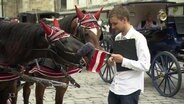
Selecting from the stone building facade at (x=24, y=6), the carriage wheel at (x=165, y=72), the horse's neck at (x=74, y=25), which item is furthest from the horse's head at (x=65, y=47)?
the stone building facade at (x=24, y=6)

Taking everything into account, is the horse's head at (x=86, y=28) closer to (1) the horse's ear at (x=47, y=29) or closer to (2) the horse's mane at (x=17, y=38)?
(2) the horse's mane at (x=17, y=38)

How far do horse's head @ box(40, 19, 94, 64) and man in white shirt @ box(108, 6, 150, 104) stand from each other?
371mm

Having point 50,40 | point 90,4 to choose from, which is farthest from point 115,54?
point 90,4

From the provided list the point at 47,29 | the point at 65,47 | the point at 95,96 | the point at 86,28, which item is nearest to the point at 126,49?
the point at 65,47

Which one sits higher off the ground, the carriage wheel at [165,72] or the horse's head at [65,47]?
the horse's head at [65,47]

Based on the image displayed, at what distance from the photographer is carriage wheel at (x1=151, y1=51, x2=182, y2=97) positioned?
8.07 m

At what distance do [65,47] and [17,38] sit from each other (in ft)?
2.06

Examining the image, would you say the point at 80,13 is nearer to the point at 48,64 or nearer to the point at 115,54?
the point at 48,64

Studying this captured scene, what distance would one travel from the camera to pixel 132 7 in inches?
391

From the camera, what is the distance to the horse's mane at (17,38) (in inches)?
148

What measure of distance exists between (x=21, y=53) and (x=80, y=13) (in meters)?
1.48

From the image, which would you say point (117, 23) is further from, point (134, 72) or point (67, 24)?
point (67, 24)

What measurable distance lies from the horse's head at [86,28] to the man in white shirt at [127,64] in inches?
38.7

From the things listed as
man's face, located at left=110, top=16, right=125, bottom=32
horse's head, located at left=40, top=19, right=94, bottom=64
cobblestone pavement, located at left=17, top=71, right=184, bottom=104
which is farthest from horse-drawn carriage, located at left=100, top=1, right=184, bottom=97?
horse's head, located at left=40, top=19, right=94, bottom=64
